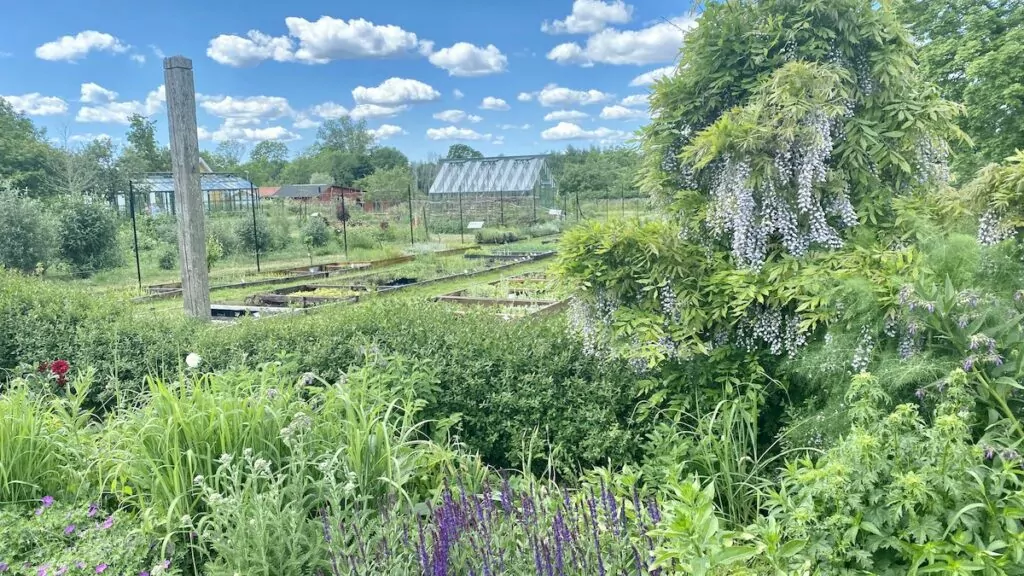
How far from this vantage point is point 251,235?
16.4 m

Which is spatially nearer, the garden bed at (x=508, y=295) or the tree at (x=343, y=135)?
the garden bed at (x=508, y=295)

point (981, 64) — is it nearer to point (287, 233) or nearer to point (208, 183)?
point (287, 233)

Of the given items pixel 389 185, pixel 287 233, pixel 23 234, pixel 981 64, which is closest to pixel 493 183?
pixel 389 185

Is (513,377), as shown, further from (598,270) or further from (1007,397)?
(1007,397)

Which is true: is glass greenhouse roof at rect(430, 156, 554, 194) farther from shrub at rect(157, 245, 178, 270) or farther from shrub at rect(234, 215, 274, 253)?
shrub at rect(157, 245, 178, 270)

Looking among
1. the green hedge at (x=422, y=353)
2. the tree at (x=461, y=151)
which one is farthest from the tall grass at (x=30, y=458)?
the tree at (x=461, y=151)

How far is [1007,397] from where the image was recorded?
1.99m

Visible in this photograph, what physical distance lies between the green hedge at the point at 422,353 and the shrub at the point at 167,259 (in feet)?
33.5

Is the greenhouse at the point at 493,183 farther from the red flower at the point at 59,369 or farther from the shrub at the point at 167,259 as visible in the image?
the red flower at the point at 59,369

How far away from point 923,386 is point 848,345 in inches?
16.1

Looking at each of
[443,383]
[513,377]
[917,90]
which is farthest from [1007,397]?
[443,383]

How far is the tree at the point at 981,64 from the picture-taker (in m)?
10.7

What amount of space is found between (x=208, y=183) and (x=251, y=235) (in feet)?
23.6

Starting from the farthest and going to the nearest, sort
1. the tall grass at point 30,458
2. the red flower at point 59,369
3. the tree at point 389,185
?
1. the tree at point 389,185
2. the red flower at point 59,369
3. the tall grass at point 30,458
